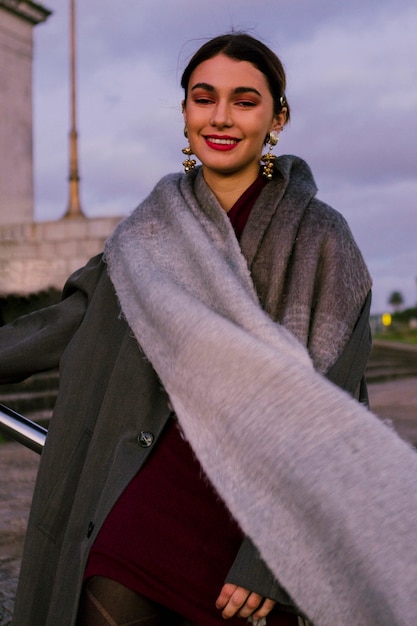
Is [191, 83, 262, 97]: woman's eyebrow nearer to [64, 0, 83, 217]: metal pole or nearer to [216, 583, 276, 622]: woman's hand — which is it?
[216, 583, 276, 622]: woman's hand

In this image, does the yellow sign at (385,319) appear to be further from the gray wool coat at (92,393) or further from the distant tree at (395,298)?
the gray wool coat at (92,393)

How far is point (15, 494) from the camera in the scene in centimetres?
382

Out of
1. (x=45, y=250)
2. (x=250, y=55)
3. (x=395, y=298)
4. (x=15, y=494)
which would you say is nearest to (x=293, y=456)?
(x=250, y=55)

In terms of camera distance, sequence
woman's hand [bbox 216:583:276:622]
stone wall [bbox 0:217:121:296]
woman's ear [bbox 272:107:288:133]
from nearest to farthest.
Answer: woman's hand [bbox 216:583:276:622], woman's ear [bbox 272:107:288:133], stone wall [bbox 0:217:121:296]

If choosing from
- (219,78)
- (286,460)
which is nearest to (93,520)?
(286,460)

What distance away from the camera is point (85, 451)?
5.22 ft

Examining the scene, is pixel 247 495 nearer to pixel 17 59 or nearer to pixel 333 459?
pixel 333 459

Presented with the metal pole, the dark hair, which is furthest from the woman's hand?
the metal pole

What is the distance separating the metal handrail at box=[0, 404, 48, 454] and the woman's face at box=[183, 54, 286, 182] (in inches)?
29.3

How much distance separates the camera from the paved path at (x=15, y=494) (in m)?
2.63

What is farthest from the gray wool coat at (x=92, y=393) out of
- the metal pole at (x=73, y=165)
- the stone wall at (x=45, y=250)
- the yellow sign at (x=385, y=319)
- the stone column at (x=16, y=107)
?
the yellow sign at (x=385, y=319)

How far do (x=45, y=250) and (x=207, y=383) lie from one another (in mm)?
8460

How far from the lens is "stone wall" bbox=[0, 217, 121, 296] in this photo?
8.86 m

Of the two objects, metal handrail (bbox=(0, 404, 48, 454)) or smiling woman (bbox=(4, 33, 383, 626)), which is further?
metal handrail (bbox=(0, 404, 48, 454))
